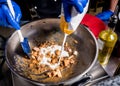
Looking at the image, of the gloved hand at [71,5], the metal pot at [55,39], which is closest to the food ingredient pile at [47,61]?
the metal pot at [55,39]

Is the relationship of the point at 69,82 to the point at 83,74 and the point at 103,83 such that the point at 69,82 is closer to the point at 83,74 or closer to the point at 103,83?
the point at 83,74

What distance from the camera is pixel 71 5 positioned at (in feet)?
1.84

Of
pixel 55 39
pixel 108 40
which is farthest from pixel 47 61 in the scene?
pixel 108 40

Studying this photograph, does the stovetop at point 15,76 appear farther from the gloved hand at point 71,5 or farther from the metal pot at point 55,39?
the gloved hand at point 71,5

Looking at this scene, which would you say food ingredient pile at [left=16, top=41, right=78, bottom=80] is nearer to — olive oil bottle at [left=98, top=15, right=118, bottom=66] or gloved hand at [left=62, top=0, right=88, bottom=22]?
olive oil bottle at [left=98, top=15, right=118, bottom=66]

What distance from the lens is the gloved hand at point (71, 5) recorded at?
0.54 metres

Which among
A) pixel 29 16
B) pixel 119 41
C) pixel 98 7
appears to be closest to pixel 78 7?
pixel 119 41

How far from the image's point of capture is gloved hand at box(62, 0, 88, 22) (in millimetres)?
538

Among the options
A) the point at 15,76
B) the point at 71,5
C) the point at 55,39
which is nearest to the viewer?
the point at 71,5

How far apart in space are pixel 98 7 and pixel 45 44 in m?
0.57

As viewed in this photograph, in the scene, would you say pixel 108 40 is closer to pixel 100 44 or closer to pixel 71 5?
pixel 100 44

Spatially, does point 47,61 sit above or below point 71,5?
below

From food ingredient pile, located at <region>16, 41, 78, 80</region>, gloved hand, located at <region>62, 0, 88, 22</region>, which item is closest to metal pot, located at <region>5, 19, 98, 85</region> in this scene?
food ingredient pile, located at <region>16, 41, 78, 80</region>

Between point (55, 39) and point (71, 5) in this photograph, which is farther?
point (55, 39)
